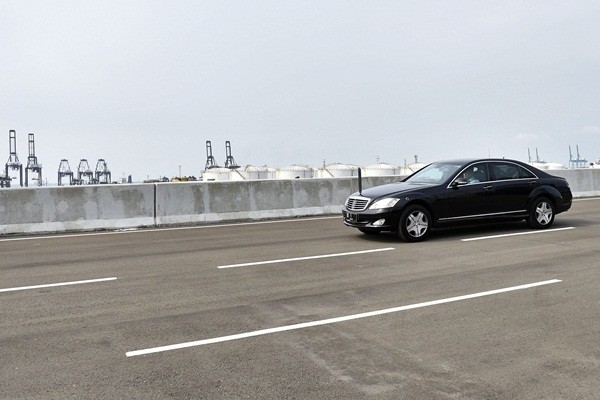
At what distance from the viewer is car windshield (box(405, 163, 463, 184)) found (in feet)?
36.9

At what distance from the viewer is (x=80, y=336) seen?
5121 millimetres

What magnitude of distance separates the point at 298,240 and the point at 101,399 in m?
7.49

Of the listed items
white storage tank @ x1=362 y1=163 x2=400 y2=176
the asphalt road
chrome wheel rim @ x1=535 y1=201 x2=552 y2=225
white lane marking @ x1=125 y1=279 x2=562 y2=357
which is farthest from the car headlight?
white storage tank @ x1=362 y1=163 x2=400 y2=176

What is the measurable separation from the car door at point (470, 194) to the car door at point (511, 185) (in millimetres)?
214

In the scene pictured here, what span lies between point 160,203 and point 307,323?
32.4 feet

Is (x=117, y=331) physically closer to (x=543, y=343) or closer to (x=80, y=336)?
(x=80, y=336)

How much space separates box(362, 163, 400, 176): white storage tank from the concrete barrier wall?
59411 millimetres

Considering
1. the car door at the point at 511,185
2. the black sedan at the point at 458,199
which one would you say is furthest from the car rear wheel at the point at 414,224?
the car door at the point at 511,185

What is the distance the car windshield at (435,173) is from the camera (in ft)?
36.9

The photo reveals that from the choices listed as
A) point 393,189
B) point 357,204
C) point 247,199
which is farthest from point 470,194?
point 247,199

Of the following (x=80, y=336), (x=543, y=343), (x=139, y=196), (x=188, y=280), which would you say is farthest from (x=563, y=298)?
(x=139, y=196)

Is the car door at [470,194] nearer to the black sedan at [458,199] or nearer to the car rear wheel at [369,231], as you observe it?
the black sedan at [458,199]

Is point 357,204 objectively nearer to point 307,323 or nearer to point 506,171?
point 506,171

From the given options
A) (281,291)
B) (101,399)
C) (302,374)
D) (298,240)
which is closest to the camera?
(101,399)
